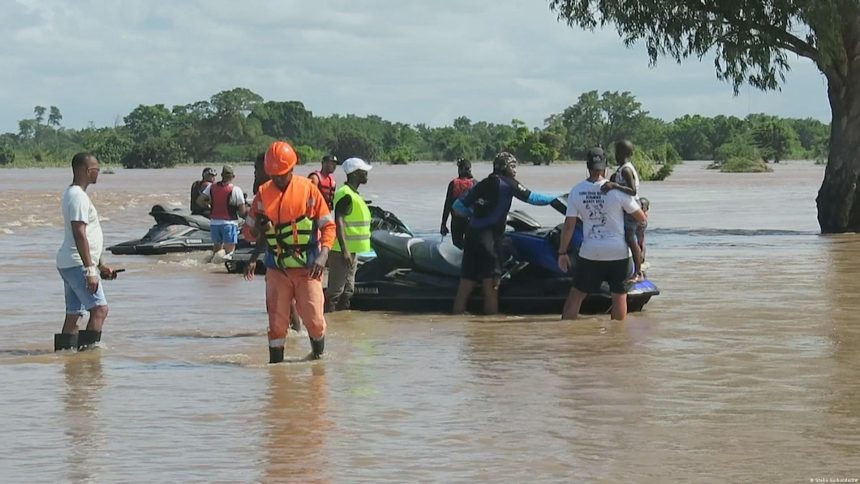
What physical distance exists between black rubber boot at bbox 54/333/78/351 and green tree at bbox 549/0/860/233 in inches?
724

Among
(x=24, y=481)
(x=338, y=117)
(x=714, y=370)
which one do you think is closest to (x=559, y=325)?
(x=714, y=370)

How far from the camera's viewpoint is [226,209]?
1925 centimetres

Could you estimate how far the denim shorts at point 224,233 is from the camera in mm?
19406

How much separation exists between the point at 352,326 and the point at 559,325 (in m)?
1.86

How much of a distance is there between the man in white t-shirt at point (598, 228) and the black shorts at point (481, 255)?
1.09 meters

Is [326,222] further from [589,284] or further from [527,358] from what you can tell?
[589,284]

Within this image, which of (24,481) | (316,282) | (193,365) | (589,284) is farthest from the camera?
(589,284)

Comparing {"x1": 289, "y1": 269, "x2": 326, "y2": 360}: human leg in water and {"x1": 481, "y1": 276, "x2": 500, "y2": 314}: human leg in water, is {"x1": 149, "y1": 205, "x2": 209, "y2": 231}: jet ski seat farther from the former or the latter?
{"x1": 289, "y1": 269, "x2": 326, "y2": 360}: human leg in water

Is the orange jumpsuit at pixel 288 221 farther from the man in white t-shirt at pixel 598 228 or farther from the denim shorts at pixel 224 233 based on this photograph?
the denim shorts at pixel 224 233

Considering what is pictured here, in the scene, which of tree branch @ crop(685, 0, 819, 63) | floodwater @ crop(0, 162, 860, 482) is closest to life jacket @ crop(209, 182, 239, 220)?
floodwater @ crop(0, 162, 860, 482)

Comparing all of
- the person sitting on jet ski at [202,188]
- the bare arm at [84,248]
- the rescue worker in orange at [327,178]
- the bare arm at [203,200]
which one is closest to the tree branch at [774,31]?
the person sitting on jet ski at [202,188]

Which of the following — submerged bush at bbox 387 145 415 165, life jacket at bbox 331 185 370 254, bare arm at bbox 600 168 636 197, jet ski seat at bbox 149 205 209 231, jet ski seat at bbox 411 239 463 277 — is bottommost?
submerged bush at bbox 387 145 415 165

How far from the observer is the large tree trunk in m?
27.7

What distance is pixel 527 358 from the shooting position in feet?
36.7
